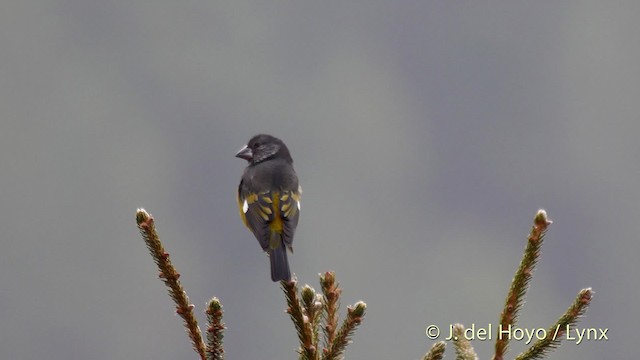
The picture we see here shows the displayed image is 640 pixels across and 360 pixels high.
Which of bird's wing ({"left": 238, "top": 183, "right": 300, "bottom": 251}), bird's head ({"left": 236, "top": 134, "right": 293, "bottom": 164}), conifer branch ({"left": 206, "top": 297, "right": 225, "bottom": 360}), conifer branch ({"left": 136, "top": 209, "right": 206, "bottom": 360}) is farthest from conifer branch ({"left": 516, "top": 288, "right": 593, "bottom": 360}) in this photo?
bird's head ({"left": 236, "top": 134, "right": 293, "bottom": 164})

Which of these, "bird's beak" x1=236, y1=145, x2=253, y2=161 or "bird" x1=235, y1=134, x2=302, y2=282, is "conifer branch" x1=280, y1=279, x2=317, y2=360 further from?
"bird's beak" x1=236, y1=145, x2=253, y2=161

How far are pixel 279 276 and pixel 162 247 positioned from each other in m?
1.28

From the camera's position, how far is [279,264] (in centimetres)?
690

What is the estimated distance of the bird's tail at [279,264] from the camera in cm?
613

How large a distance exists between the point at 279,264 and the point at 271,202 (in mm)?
2205

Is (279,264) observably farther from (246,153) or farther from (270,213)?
(246,153)

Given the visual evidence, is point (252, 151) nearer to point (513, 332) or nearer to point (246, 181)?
point (246, 181)

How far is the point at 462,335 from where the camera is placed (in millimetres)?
4980

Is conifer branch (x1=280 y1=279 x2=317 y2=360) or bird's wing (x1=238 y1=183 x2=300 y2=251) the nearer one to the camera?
conifer branch (x1=280 y1=279 x2=317 y2=360)

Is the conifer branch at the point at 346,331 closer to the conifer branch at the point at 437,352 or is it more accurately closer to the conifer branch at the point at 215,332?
the conifer branch at the point at 437,352

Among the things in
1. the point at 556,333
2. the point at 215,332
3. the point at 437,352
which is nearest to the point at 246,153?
the point at 215,332

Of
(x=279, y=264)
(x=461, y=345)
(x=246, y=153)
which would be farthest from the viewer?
(x=246, y=153)

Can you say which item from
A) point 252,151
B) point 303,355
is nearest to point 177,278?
point 303,355

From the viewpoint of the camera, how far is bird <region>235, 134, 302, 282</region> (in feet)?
27.6
